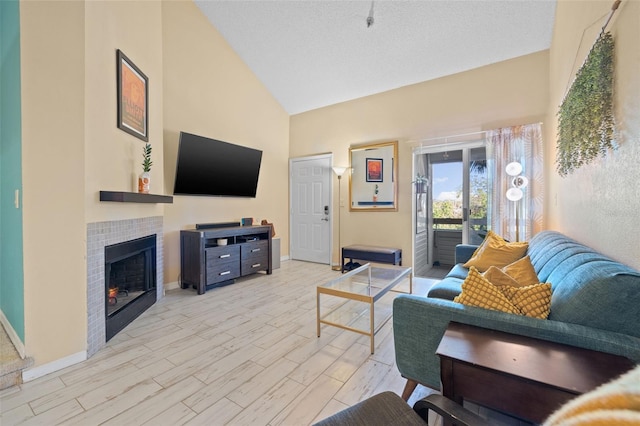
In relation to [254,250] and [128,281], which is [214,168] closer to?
[254,250]

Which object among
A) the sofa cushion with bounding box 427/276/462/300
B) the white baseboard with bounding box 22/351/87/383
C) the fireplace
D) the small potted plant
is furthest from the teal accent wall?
the sofa cushion with bounding box 427/276/462/300

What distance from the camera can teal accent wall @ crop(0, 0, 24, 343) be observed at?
1808 mm

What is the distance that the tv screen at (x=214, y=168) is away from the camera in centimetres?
357

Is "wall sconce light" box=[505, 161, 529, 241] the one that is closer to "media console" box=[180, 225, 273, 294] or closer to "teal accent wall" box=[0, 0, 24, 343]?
"media console" box=[180, 225, 273, 294]

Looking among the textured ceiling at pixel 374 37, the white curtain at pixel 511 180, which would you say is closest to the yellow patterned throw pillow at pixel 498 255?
the white curtain at pixel 511 180

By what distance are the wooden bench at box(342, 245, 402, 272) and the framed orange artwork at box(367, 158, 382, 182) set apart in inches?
46.6

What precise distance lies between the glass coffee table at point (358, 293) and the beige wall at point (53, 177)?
5.99ft

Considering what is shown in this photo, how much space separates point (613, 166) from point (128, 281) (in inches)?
154

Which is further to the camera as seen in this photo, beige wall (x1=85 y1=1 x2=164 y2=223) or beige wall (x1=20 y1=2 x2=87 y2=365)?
beige wall (x1=85 y1=1 x2=164 y2=223)

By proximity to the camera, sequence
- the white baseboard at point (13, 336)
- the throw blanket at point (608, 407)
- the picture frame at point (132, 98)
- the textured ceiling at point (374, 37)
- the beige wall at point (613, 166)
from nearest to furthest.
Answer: the throw blanket at point (608, 407)
the beige wall at point (613, 166)
the white baseboard at point (13, 336)
the picture frame at point (132, 98)
the textured ceiling at point (374, 37)

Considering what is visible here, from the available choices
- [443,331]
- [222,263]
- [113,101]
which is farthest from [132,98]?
[443,331]

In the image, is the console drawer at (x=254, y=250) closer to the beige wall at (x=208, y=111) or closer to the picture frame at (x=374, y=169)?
the beige wall at (x=208, y=111)

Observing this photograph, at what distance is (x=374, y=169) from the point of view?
4727 millimetres

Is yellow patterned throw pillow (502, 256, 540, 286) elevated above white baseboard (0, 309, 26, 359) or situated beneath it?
elevated above
